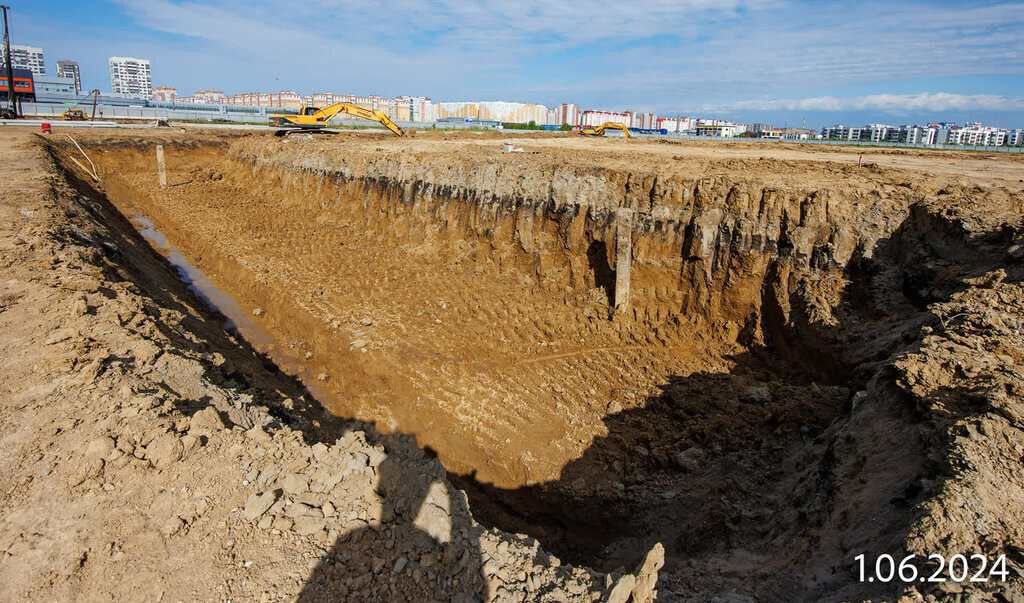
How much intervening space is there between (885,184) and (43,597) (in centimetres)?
1233

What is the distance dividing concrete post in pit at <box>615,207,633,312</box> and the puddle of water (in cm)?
580

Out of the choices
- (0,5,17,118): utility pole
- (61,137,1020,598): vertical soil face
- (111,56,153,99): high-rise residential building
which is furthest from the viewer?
(111,56,153,99): high-rise residential building

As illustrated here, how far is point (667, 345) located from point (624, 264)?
1812 mm

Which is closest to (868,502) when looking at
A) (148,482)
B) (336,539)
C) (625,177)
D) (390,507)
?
(390,507)

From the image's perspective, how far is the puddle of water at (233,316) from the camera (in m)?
9.86

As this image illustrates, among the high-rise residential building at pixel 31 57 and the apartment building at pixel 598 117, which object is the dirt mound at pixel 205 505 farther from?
the high-rise residential building at pixel 31 57

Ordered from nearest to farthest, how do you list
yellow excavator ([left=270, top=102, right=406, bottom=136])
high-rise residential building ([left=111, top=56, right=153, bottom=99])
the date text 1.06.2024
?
1. the date text 1.06.2024
2. yellow excavator ([left=270, top=102, right=406, bottom=136])
3. high-rise residential building ([left=111, top=56, right=153, bottom=99])

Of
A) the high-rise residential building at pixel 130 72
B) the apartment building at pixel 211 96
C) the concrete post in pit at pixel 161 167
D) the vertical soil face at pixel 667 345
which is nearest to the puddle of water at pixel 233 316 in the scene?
the vertical soil face at pixel 667 345

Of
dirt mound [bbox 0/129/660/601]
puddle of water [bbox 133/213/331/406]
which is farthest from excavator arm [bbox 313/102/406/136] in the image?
dirt mound [bbox 0/129/660/601]

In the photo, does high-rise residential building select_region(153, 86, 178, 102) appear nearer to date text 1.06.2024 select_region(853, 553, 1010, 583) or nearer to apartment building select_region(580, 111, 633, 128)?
apartment building select_region(580, 111, 633, 128)

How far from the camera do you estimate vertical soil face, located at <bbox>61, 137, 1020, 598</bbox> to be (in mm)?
5008

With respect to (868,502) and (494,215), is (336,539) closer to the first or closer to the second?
(868,502)

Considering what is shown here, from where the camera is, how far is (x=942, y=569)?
3121mm

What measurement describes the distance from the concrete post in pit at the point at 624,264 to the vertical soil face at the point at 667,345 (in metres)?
0.18
